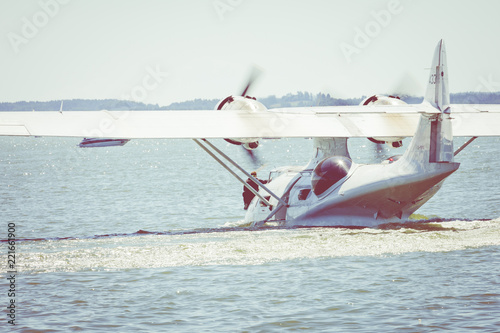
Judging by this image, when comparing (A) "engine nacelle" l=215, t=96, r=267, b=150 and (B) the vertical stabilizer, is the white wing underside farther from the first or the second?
(B) the vertical stabilizer

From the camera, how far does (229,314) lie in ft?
40.3

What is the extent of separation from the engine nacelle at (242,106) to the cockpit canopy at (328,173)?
2.16 meters

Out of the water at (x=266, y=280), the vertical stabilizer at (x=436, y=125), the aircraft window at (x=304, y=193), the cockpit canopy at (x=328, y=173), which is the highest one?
the vertical stabilizer at (x=436, y=125)

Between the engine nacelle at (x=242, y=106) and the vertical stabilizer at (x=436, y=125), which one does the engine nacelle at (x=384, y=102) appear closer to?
the engine nacelle at (x=242, y=106)

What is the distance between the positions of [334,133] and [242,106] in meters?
3.15

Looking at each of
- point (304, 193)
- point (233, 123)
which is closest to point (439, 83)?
point (304, 193)

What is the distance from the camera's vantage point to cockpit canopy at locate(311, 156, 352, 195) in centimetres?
2042

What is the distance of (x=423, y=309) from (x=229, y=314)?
327cm

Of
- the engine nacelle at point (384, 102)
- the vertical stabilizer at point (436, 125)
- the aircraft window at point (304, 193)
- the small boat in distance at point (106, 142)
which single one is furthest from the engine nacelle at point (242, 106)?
the vertical stabilizer at point (436, 125)

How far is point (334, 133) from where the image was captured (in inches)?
808

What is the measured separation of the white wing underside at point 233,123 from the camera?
1966 centimetres

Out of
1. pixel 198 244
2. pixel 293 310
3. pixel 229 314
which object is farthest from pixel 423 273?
pixel 198 244

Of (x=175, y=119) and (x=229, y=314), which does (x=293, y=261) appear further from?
(x=175, y=119)

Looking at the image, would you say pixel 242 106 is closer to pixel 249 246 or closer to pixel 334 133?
pixel 334 133
